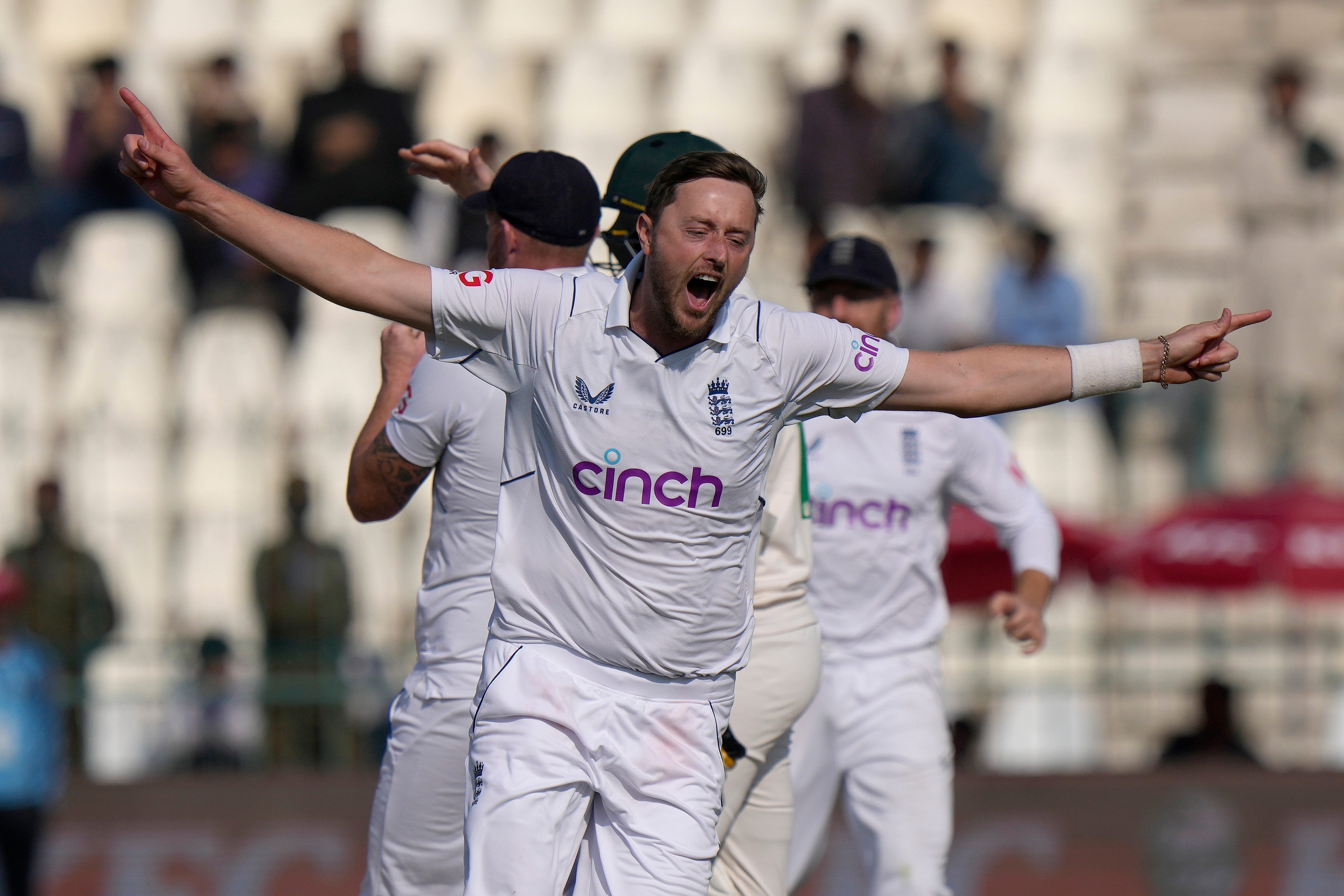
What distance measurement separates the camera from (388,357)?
5.24m

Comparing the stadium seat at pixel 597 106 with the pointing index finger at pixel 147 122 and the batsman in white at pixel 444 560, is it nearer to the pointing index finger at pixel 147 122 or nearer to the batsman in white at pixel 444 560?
the batsman in white at pixel 444 560

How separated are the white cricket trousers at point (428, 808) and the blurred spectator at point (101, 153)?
8950mm

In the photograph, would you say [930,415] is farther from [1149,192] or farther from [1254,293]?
[1149,192]

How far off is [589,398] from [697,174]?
1.90 ft

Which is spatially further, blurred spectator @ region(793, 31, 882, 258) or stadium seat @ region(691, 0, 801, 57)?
stadium seat @ region(691, 0, 801, 57)

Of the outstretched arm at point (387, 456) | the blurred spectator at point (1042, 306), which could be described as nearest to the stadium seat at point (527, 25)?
the blurred spectator at point (1042, 306)

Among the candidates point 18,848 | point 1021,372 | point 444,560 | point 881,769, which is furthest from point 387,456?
point 18,848

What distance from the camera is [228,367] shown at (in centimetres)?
1207

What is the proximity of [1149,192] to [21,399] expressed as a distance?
27.8ft

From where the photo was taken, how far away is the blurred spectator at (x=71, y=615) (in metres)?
10.1

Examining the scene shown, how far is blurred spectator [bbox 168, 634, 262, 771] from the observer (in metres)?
10.1

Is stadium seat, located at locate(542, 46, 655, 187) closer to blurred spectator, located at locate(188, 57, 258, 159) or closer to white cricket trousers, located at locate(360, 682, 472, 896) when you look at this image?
blurred spectator, located at locate(188, 57, 258, 159)

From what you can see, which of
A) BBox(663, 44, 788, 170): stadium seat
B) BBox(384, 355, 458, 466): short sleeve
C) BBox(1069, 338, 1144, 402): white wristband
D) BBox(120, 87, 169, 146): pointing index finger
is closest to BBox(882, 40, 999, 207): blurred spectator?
BBox(663, 44, 788, 170): stadium seat

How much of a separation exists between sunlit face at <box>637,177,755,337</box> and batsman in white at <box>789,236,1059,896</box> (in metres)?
2.03
